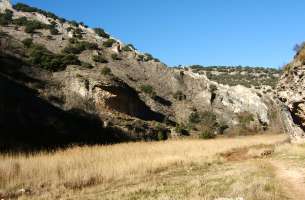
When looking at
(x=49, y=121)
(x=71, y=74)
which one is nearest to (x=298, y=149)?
(x=49, y=121)

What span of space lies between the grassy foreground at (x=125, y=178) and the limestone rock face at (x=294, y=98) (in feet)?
27.1

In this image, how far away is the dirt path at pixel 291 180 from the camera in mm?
12403

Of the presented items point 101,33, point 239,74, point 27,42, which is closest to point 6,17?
point 27,42

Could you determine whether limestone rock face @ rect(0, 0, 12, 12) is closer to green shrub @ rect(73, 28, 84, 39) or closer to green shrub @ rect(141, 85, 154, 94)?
green shrub @ rect(73, 28, 84, 39)

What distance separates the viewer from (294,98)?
3153 cm

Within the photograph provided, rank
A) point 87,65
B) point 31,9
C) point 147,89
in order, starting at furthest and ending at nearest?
point 31,9 → point 147,89 → point 87,65

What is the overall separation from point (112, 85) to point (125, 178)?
3657 cm

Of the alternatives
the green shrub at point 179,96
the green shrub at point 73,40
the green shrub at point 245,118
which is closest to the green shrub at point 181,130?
the green shrub at point 179,96

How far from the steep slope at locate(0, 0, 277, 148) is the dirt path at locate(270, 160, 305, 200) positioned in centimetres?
2446

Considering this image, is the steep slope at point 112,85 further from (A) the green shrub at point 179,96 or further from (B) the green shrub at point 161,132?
(B) the green shrub at point 161,132

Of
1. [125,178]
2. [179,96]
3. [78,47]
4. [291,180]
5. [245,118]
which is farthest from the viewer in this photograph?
[179,96]

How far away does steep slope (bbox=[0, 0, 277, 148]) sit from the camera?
49875 mm

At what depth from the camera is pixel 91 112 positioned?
157 feet

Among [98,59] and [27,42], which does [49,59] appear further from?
[98,59]
